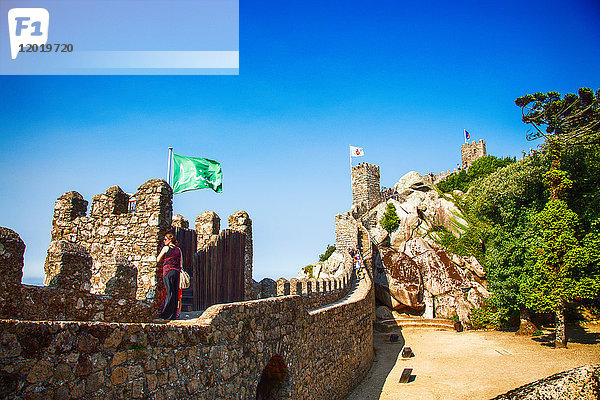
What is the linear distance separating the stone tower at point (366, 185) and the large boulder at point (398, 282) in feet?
51.6

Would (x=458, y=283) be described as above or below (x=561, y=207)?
below

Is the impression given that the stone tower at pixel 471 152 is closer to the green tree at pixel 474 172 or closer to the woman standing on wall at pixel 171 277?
the green tree at pixel 474 172

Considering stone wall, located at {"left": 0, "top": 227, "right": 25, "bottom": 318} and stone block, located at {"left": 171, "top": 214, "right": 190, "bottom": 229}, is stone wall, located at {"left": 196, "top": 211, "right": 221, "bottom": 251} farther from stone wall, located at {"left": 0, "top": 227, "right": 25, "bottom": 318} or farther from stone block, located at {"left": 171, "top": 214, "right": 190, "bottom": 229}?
stone wall, located at {"left": 0, "top": 227, "right": 25, "bottom": 318}

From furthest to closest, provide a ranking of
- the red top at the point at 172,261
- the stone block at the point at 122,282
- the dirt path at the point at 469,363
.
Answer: the dirt path at the point at 469,363
the red top at the point at 172,261
the stone block at the point at 122,282

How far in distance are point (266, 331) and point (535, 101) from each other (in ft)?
58.9

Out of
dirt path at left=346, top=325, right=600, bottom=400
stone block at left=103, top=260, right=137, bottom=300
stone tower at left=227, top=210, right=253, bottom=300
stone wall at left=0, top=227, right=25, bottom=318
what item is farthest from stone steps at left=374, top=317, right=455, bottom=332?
stone wall at left=0, top=227, right=25, bottom=318

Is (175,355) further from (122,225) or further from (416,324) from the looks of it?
(416,324)

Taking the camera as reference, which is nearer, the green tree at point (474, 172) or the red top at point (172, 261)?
the red top at point (172, 261)

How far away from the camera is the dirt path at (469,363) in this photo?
12.3 metres

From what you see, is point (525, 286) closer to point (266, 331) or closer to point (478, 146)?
point (266, 331)

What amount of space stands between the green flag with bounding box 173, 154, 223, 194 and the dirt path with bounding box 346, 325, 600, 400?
8.00 meters

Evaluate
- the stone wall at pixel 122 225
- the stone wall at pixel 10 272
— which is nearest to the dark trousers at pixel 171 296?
the stone wall at pixel 122 225

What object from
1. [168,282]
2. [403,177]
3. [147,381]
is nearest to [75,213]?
[168,282]

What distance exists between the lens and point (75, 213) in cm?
870
